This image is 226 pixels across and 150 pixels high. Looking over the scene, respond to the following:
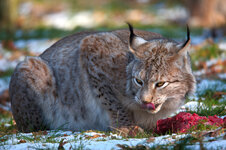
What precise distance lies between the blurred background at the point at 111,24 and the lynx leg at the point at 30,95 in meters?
1.51

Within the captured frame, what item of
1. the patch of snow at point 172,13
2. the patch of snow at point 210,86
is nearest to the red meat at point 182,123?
the patch of snow at point 210,86

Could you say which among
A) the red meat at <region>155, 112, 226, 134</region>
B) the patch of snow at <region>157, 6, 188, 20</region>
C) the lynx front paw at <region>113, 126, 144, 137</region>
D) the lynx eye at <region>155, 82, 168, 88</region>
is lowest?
the patch of snow at <region>157, 6, 188, 20</region>

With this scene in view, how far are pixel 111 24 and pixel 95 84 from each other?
10.4m

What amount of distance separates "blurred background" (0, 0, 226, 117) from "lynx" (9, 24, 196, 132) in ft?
5.20

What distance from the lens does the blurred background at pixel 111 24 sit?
763 cm

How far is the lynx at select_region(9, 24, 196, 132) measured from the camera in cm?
400

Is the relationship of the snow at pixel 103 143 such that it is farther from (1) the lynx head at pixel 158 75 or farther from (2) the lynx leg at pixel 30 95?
(2) the lynx leg at pixel 30 95

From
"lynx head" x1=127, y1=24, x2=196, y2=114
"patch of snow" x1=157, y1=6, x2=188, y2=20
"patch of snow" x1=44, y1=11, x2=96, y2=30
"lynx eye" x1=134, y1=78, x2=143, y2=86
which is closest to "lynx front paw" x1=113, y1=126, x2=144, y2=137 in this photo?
"lynx head" x1=127, y1=24, x2=196, y2=114

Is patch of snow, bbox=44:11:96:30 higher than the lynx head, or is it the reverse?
the lynx head

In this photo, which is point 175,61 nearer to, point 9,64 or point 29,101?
point 29,101

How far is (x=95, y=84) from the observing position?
455cm

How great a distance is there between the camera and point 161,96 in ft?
12.3

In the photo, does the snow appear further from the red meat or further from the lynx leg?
the lynx leg

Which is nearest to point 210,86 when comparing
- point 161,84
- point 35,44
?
point 161,84
